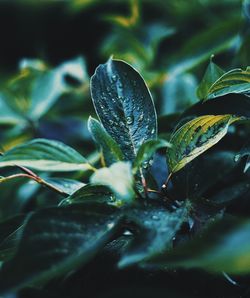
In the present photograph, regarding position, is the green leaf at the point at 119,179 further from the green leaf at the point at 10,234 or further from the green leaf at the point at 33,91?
the green leaf at the point at 33,91

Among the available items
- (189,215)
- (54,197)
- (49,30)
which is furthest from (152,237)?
(49,30)

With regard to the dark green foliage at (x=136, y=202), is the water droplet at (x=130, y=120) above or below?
above

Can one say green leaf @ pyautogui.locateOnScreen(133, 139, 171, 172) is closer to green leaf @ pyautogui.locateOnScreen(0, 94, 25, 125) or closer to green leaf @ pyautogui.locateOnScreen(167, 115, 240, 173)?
green leaf @ pyautogui.locateOnScreen(167, 115, 240, 173)

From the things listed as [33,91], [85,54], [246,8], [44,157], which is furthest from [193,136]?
[85,54]

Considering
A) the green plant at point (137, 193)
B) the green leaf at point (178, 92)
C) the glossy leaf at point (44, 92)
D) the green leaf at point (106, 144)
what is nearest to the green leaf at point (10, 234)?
the green plant at point (137, 193)

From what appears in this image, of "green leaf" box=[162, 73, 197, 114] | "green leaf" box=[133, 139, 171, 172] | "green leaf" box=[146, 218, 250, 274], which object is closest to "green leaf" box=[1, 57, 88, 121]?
"green leaf" box=[162, 73, 197, 114]

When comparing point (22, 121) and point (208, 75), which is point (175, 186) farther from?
point (22, 121)

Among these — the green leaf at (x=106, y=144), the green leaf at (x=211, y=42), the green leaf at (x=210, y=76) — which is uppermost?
the green leaf at (x=211, y=42)
